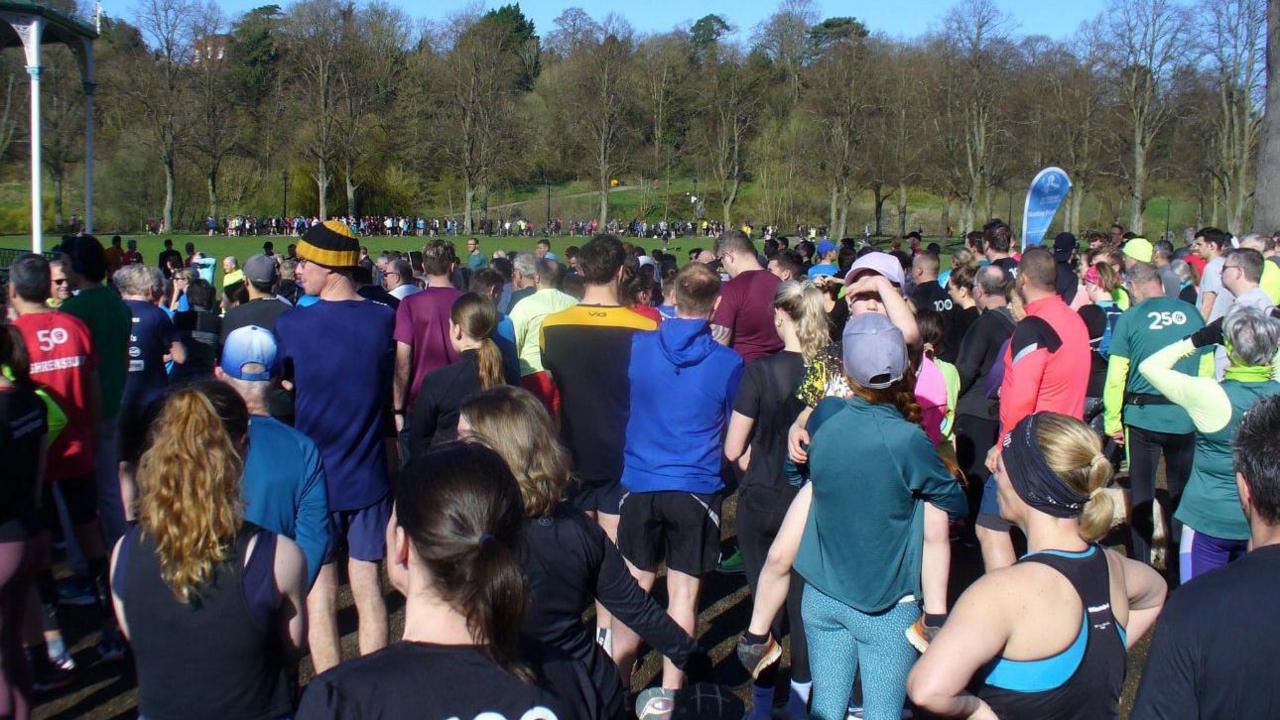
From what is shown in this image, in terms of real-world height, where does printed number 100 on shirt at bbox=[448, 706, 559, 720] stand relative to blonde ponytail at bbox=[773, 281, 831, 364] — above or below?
below

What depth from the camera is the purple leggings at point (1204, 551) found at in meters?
4.72

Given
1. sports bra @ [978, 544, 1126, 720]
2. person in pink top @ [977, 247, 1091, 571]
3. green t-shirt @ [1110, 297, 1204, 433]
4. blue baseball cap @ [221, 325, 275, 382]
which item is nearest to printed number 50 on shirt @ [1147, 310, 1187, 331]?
green t-shirt @ [1110, 297, 1204, 433]

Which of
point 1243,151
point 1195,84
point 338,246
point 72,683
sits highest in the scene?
point 1195,84

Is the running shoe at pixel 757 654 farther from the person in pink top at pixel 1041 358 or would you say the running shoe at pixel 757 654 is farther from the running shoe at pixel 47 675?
the running shoe at pixel 47 675

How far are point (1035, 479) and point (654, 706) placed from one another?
1.28 m

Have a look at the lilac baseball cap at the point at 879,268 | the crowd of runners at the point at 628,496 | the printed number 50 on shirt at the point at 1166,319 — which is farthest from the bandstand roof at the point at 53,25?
the printed number 50 on shirt at the point at 1166,319

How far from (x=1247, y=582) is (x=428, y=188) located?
7260 centimetres

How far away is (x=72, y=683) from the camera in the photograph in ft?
16.5

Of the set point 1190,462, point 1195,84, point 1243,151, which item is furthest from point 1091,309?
point 1195,84

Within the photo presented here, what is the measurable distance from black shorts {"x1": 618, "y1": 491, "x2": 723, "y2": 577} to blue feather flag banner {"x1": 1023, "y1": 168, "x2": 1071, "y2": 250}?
25.0 feet

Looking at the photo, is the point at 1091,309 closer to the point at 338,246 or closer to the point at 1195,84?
the point at 338,246

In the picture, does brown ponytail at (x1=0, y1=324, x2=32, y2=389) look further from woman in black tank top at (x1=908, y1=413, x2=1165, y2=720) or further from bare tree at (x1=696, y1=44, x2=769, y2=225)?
bare tree at (x1=696, y1=44, x2=769, y2=225)

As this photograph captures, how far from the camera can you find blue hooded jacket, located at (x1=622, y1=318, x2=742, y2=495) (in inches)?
183

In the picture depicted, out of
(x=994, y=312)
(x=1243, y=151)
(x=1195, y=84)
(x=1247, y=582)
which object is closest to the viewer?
(x=1247, y=582)
